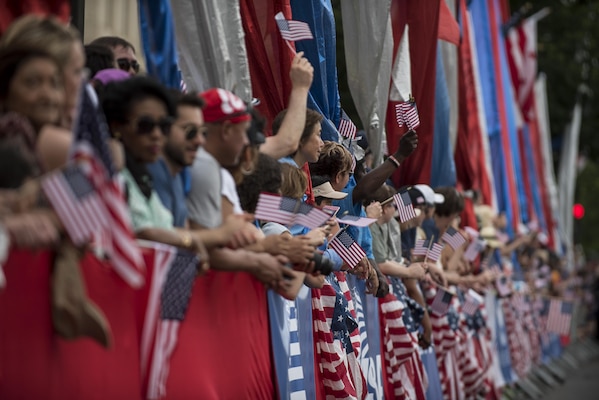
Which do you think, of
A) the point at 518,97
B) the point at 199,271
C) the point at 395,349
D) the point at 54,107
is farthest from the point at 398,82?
the point at 518,97

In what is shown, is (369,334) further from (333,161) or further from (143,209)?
(143,209)

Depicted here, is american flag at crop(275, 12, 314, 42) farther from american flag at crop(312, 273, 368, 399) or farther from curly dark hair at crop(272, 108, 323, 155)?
american flag at crop(312, 273, 368, 399)

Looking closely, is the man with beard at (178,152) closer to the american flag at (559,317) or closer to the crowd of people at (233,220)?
the crowd of people at (233,220)

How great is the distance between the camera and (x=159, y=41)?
7.50 meters

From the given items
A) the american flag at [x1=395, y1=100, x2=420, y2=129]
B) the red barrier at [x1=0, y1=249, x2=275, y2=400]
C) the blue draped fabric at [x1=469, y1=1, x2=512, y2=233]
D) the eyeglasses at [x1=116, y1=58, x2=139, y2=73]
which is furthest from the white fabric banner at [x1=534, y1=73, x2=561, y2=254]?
the red barrier at [x1=0, y1=249, x2=275, y2=400]

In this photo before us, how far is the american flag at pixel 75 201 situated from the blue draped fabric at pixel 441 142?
9.86m

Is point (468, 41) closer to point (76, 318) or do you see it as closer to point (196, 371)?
point (196, 371)

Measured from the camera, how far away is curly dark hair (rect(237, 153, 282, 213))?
6.24 meters

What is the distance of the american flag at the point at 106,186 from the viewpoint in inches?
162

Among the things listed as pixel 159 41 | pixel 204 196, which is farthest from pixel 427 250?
pixel 204 196

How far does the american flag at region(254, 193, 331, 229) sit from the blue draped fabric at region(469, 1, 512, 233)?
1460cm

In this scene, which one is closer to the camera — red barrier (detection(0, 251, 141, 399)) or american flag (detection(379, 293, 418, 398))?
red barrier (detection(0, 251, 141, 399))

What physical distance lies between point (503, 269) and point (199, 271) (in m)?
12.7

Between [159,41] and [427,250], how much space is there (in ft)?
13.0
